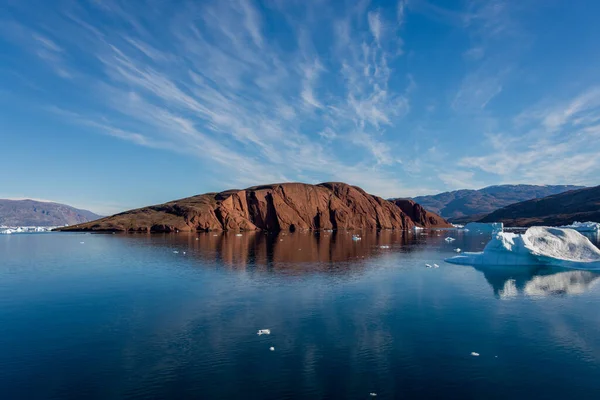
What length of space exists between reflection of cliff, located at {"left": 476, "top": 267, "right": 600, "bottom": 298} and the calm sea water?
0.29 metres

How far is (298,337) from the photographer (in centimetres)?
1764

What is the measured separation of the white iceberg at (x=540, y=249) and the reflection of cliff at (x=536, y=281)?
142cm

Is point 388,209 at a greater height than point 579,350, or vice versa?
point 388,209

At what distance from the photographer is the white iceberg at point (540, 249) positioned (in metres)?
41.5

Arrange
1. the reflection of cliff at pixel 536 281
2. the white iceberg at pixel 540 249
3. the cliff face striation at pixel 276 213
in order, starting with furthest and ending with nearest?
1. the cliff face striation at pixel 276 213
2. the white iceberg at pixel 540 249
3. the reflection of cliff at pixel 536 281

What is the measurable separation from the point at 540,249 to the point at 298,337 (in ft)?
120

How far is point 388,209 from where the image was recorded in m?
174

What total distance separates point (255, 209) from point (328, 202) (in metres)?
33.6

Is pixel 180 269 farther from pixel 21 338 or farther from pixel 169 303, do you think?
pixel 21 338

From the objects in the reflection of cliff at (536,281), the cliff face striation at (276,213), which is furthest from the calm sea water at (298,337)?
the cliff face striation at (276,213)

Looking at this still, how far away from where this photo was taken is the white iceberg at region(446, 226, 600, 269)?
4147 centimetres

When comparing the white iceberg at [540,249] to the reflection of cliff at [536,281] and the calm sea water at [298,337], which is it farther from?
the calm sea water at [298,337]

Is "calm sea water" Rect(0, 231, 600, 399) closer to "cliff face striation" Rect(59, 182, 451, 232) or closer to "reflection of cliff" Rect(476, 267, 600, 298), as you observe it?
"reflection of cliff" Rect(476, 267, 600, 298)

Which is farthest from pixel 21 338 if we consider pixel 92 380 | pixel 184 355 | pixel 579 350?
pixel 579 350
